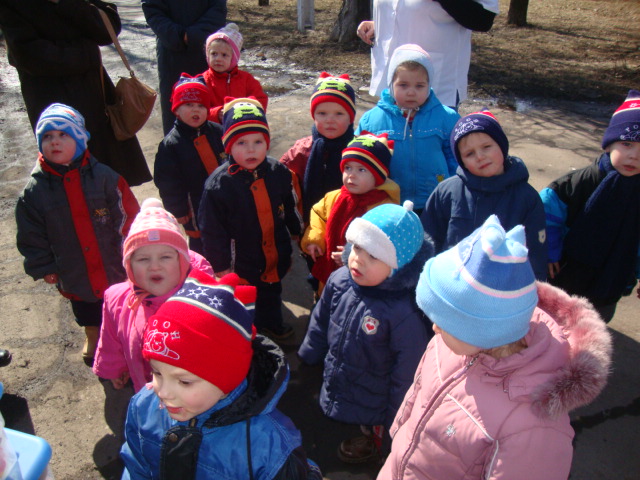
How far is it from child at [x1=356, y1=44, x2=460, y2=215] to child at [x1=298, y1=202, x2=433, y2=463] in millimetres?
901

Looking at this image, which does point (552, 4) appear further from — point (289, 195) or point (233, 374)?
point (233, 374)

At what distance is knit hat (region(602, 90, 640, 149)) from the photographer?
8.16 ft

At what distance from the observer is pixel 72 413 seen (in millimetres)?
2887

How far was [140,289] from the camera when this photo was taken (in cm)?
227

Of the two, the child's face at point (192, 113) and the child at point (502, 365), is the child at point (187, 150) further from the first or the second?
the child at point (502, 365)

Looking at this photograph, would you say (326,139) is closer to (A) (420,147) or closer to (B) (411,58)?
(A) (420,147)

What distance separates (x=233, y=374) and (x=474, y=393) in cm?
76

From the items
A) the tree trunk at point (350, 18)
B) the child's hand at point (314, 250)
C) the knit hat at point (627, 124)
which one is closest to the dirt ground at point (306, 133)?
the tree trunk at point (350, 18)

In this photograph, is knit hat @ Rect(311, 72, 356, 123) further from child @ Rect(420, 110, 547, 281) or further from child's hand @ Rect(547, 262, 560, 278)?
child's hand @ Rect(547, 262, 560, 278)

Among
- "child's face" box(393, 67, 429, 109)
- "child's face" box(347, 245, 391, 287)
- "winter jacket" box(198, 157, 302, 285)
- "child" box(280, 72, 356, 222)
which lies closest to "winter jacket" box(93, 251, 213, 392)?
"winter jacket" box(198, 157, 302, 285)

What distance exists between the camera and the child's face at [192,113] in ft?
11.1

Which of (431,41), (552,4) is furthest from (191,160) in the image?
(552,4)

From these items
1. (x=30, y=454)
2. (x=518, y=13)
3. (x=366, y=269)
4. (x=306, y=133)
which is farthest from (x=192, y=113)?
(x=518, y=13)

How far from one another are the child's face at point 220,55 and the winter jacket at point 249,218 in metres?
1.35
